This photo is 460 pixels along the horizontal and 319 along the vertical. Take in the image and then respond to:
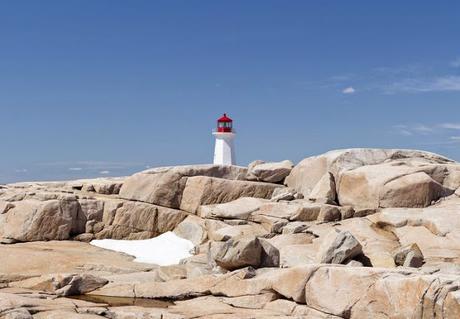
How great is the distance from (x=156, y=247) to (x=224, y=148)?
19.6 meters

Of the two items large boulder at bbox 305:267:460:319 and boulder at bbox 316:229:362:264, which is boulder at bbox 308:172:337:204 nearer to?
boulder at bbox 316:229:362:264

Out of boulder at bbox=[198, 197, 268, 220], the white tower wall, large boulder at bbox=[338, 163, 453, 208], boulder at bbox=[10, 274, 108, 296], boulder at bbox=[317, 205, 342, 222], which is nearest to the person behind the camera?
boulder at bbox=[10, 274, 108, 296]

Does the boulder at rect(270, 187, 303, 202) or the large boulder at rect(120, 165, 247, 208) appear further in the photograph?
the large boulder at rect(120, 165, 247, 208)

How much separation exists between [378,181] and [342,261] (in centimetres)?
919

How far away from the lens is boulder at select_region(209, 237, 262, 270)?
836 inches

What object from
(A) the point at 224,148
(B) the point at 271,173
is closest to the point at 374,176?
(B) the point at 271,173

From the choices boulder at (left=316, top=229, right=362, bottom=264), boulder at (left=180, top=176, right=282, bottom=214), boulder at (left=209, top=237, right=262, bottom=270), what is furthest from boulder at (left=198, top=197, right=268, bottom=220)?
boulder at (left=316, top=229, right=362, bottom=264)

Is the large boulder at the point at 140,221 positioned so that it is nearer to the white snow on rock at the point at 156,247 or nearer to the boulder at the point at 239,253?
the white snow on rock at the point at 156,247

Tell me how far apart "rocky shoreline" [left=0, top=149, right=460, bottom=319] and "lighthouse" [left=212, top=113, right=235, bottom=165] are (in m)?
12.2

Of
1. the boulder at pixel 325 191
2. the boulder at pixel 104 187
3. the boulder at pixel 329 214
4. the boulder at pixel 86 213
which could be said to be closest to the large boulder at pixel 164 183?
the boulder at pixel 104 187

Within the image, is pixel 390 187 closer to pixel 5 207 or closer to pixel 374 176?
pixel 374 176

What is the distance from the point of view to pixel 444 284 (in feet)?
50.3

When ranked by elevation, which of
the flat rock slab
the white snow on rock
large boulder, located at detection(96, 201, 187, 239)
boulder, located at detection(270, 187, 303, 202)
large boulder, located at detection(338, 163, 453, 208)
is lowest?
the white snow on rock

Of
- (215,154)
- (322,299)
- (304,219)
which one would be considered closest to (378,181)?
(304,219)
